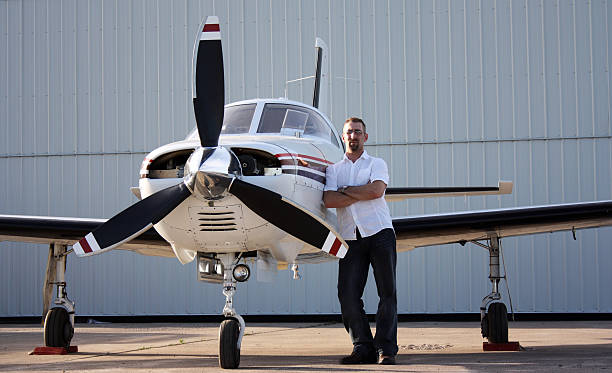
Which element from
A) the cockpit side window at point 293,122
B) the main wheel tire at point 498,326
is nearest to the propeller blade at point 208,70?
the cockpit side window at point 293,122

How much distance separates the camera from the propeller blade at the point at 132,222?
646 centimetres

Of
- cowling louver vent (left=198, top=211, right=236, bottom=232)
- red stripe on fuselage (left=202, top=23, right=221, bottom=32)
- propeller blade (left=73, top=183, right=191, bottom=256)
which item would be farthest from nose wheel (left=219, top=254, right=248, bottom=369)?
red stripe on fuselage (left=202, top=23, right=221, bottom=32)

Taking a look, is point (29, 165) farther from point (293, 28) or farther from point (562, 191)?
point (562, 191)

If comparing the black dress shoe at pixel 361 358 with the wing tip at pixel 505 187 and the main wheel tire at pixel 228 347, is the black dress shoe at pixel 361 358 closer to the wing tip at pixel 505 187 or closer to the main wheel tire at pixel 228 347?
the main wheel tire at pixel 228 347

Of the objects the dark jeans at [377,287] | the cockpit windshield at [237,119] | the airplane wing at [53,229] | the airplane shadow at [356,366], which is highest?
the cockpit windshield at [237,119]

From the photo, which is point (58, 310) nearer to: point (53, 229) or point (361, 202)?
point (53, 229)

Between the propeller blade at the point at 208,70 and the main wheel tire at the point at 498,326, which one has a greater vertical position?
the propeller blade at the point at 208,70

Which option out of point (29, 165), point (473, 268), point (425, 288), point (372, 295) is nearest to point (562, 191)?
point (473, 268)

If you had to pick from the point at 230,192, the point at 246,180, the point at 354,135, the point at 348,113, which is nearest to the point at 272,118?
the point at 354,135

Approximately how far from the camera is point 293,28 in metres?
17.8

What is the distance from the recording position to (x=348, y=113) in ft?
57.1

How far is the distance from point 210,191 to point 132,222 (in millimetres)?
939

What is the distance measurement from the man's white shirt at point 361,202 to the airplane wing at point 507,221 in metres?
→ 2.10

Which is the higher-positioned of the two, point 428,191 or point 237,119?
point 237,119
